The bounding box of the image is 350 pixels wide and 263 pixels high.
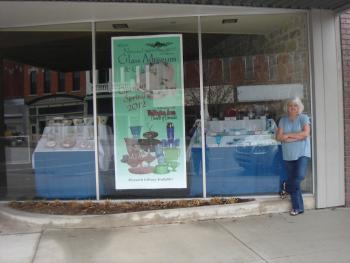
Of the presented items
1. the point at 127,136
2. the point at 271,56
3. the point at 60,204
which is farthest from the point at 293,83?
the point at 60,204

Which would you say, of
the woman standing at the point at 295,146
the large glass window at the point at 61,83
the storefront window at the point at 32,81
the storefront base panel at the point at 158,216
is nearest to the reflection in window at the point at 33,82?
the storefront window at the point at 32,81

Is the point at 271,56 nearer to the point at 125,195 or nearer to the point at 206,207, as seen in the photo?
the point at 206,207

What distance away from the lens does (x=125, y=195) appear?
28.0ft

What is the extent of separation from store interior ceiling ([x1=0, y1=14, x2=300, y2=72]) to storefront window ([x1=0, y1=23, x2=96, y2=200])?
0.02 m

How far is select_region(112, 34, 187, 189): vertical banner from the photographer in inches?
335

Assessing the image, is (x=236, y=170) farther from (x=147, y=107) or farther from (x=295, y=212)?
(x=147, y=107)

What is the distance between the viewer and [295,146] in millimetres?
7852

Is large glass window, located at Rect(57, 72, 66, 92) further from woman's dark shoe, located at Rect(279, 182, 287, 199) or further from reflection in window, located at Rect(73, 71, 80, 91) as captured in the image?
woman's dark shoe, located at Rect(279, 182, 287, 199)

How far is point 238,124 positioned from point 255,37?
4.63ft

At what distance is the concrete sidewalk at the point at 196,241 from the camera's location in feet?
19.7

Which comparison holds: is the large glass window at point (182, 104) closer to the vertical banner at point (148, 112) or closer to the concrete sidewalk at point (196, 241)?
the vertical banner at point (148, 112)

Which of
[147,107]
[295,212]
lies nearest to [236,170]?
[295,212]

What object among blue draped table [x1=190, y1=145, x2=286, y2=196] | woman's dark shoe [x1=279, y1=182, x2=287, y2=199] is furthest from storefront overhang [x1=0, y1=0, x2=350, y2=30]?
woman's dark shoe [x1=279, y1=182, x2=287, y2=199]

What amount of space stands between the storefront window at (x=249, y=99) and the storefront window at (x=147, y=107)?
0.96 feet
